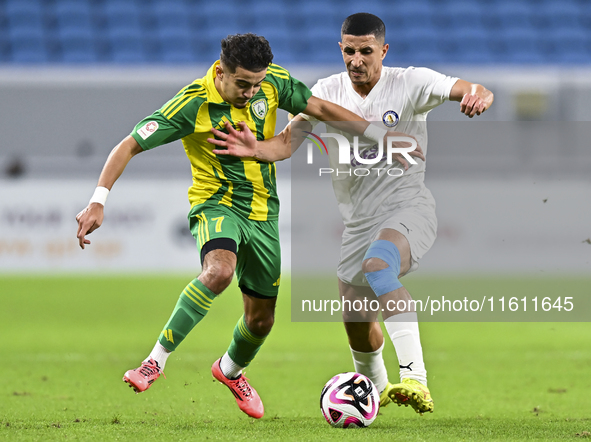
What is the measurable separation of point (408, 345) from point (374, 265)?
1.46 ft

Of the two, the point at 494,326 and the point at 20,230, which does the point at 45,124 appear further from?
the point at 494,326

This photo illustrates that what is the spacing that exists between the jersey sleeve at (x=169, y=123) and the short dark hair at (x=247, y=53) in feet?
1.07

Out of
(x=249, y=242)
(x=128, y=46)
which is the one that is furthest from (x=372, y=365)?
(x=128, y=46)

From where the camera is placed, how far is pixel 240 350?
4.73 m

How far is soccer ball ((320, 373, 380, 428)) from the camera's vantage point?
4016 mm

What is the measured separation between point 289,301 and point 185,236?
1.79 meters

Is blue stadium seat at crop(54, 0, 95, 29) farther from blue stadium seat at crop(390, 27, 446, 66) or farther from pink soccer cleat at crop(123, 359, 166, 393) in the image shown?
pink soccer cleat at crop(123, 359, 166, 393)

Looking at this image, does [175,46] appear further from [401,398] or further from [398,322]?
[401,398]

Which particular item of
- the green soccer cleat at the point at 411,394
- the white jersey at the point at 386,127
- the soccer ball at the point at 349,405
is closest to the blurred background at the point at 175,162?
the white jersey at the point at 386,127

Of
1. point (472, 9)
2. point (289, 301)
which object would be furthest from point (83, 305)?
point (472, 9)

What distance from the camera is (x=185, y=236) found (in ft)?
37.0

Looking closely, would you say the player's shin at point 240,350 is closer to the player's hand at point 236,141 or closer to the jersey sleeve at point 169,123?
the player's hand at point 236,141

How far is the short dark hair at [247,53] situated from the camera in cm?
400

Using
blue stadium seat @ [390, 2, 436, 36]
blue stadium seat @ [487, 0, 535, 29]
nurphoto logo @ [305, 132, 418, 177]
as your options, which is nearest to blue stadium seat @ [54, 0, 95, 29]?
blue stadium seat @ [390, 2, 436, 36]
